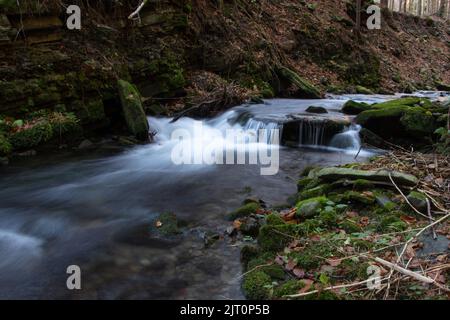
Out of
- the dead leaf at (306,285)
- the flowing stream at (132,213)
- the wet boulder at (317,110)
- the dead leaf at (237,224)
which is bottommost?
the flowing stream at (132,213)

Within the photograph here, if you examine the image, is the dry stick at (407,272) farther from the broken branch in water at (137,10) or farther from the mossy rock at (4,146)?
the broken branch in water at (137,10)

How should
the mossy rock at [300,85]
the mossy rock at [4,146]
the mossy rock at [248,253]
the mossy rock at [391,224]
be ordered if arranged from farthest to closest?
the mossy rock at [300,85]
the mossy rock at [4,146]
the mossy rock at [248,253]
the mossy rock at [391,224]

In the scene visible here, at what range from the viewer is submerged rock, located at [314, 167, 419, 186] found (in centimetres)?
504

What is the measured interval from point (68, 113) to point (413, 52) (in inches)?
932

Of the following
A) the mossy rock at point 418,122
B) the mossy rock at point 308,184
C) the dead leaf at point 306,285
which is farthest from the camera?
the mossy rock at point 418,122

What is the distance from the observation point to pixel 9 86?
8.75 m

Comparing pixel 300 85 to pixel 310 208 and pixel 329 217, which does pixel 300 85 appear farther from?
pixel 329 217

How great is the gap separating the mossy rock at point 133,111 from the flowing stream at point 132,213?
505mm

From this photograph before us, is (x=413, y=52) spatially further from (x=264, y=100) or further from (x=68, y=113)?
(x=68, y=113)

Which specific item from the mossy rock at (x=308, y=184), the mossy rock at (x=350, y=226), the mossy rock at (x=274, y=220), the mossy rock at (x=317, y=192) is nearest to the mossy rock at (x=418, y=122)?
the mossy rock at (x=308, y=184)

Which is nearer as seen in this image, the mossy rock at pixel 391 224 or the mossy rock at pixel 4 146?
the mossy rock at pixel 391 224

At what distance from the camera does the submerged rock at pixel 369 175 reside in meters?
5.04

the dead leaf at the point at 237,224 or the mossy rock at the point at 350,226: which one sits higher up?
the mossy rock at the point at 350,226
